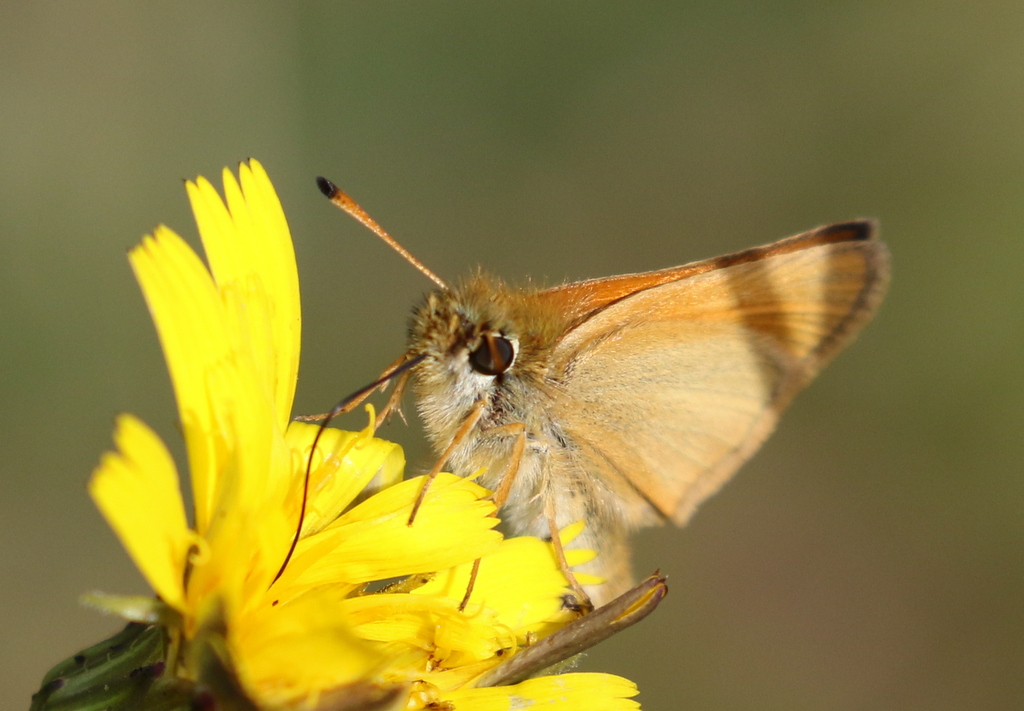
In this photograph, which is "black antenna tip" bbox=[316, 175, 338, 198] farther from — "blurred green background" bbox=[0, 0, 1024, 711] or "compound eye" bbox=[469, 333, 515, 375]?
"blurred green background" bbox=[0, 0, 1024, 711]

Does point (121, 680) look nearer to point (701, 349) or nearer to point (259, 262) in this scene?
point (259, 262)

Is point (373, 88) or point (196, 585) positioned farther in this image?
point (373, 88)

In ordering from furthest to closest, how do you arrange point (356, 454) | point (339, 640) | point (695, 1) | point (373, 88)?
point (695, 1) → point (373, 88) → point (356, 454) → point (339, 640)

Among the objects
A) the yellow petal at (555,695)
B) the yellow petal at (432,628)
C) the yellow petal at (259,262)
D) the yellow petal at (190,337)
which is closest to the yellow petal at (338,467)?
the yellow petal at (259,262)

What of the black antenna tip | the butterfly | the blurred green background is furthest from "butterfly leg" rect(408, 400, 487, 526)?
the blurred green background

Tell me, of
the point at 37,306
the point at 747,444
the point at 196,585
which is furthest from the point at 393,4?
the point at 196,585

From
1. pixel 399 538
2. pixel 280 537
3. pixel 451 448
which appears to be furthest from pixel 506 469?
pixel 280 537

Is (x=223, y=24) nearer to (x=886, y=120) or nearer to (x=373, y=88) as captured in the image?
(x=373, y=88)
